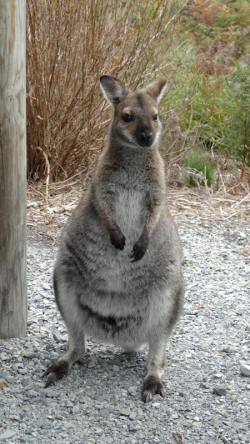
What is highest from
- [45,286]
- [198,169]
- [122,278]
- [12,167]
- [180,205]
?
[12,167]

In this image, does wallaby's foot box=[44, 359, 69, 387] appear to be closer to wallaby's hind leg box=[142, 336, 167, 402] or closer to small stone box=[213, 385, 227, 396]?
wallaby's hind leg box=[142, 336, 167, 402]

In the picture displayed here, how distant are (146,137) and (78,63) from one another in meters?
2.81

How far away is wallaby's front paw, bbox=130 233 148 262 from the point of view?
349cm

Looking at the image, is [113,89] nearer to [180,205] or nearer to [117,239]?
[117,239]

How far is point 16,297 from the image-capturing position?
381cm

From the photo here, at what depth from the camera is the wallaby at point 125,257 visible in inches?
139

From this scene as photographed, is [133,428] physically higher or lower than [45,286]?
higher

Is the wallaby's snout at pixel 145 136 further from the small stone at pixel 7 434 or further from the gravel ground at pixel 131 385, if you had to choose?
the small stone at pixel 7 434

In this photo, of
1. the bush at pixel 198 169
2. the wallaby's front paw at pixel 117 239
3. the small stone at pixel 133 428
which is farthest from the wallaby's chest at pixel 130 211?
the bush at pixel 198 169

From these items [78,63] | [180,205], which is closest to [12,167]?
[78,63]

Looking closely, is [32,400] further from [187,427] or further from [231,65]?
[231,65]

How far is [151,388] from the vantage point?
351cm

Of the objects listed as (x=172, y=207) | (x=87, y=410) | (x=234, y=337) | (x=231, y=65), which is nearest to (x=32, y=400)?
(x=87, y=410)

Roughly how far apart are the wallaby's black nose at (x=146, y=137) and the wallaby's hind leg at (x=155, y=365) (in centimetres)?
105
